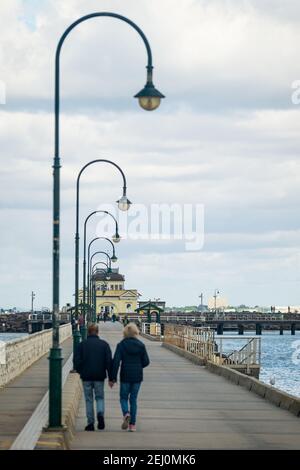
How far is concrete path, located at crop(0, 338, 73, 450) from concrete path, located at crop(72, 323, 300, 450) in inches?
41.8

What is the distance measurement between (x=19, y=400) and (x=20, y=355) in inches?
454

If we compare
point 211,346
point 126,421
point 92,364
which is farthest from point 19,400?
point 211,346

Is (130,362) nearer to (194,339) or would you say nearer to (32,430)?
(32,430)

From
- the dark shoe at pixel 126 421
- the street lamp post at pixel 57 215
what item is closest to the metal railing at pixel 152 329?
the dark shoe at pixel 126 421

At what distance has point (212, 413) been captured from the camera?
24688 mm

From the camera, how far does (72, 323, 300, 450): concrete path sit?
18969mm

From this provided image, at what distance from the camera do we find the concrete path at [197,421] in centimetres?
1897

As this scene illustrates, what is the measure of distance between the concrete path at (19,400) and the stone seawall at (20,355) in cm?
25

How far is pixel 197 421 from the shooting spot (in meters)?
22.9

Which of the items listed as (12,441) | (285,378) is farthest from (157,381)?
(285,378)

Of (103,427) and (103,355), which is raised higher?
(103,355)
